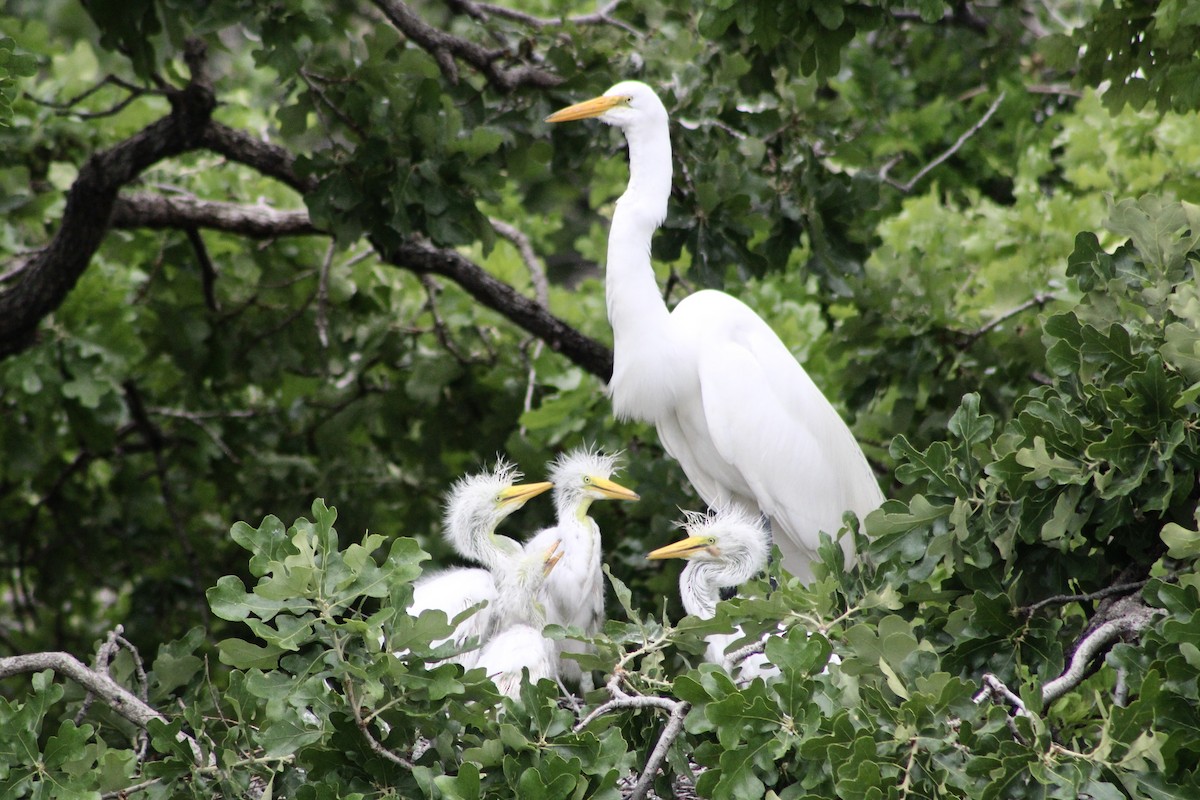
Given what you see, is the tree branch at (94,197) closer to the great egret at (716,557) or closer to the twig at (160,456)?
the twig at (160,456)

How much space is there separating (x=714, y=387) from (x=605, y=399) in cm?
86

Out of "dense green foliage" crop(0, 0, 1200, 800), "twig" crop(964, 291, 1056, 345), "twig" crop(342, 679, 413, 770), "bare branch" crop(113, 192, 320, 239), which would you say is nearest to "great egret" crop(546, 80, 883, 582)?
"dense green foliage" crop(0, 0, 1200, 800)

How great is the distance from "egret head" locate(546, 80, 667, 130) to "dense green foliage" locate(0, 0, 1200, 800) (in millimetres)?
330

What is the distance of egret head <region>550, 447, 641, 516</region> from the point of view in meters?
3.34

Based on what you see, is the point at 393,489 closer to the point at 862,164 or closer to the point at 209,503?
the point at 209,503

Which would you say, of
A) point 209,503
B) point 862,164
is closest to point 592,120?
point 862,164

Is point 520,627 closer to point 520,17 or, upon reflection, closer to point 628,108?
point 628,108

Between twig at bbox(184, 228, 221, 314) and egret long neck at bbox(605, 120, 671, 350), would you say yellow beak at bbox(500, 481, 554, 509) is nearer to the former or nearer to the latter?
egret long neck at bbox(605, 120, 671, 350)

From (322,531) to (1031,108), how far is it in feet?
13.5

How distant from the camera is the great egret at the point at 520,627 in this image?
2.84 meters

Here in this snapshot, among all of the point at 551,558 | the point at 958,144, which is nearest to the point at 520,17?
the point at 958,144

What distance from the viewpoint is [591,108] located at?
3.56m

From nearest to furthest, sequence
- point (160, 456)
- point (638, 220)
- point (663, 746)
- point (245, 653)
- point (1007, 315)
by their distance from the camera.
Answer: point (245, 653) → point (663, 746) → point (638, 220) → point (1007, 315) → point (160, 456)

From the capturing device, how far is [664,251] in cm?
399
